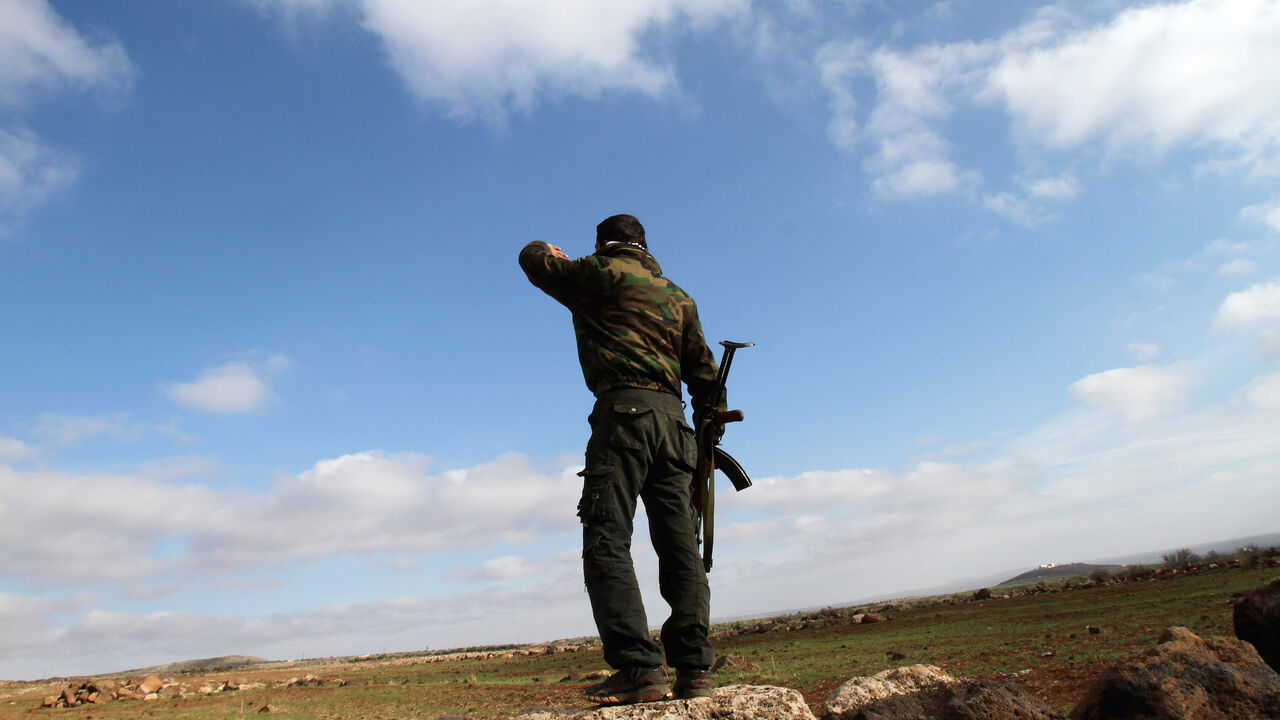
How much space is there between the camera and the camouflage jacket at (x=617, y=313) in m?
4.04

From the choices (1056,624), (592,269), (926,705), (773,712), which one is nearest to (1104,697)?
(926,705)

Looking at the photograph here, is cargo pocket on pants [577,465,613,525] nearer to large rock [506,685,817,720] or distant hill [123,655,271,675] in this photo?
large rock [506,685,817,720]

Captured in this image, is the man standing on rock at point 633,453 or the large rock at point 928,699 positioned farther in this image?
the man standing on rock at point 633,453

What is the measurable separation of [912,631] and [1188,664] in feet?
36.4

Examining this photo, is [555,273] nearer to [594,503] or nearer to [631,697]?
[594,503]

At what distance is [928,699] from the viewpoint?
3.84 metres

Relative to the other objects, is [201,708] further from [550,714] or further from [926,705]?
[926,705]

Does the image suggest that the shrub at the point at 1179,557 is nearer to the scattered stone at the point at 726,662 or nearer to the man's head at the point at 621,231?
→ the scattered stone at the point at 726,662

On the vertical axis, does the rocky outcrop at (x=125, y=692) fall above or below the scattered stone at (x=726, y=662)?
above

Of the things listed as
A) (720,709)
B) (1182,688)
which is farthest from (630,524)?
(1182,688)

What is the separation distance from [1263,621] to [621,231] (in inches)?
181

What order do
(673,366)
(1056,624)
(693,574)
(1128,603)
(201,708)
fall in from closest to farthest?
(693,574)
(673,366)
(201,708)
(1056,624)
(1128,603)

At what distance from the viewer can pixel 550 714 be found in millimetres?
3754

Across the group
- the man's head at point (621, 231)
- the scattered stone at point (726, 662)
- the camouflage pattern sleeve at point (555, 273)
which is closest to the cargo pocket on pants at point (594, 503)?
the camouflage pattern sleeve at point (555, 273)
